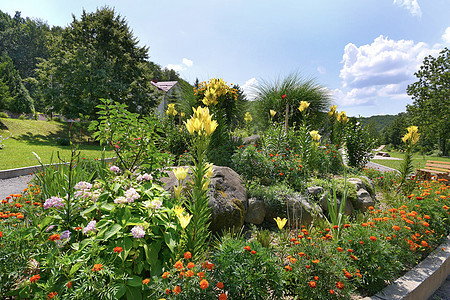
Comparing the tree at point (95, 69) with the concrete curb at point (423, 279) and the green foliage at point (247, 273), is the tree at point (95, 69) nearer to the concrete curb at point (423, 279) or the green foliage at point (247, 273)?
the green foliage at point (247, 273)

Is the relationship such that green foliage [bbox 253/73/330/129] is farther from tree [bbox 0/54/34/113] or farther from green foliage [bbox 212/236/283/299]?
tree [bbox 0/54/34/113]

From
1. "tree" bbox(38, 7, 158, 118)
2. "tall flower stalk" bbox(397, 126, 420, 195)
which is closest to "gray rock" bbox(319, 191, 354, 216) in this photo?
"tall flower stalk" bbox(397, 126, 420, 195)

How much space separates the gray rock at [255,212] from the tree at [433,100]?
73.5 ft

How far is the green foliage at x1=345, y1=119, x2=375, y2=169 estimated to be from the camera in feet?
22.6

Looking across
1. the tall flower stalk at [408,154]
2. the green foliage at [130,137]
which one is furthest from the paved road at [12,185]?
the tall flower stalk at [408,154]

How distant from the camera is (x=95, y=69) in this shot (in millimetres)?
17359

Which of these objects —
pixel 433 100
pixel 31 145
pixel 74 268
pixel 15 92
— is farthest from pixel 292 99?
pixel 15 92

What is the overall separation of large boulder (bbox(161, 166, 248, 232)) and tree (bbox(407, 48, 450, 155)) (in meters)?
22.9

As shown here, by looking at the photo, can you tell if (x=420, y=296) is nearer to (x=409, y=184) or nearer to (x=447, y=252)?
(x=447, y=252)

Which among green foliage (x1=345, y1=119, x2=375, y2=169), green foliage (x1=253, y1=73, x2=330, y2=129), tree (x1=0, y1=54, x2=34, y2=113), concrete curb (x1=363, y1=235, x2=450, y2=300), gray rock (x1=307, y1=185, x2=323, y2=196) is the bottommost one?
concrete curb (x1=363, y1=235, x2=450, y2=300)

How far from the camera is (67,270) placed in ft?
5.16

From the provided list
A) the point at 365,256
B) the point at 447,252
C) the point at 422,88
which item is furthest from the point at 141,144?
the point at 422,88

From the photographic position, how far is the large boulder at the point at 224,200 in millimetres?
3154

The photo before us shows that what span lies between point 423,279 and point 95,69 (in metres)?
20.8
